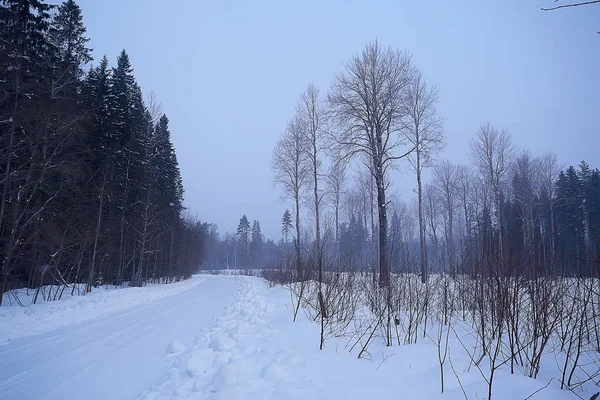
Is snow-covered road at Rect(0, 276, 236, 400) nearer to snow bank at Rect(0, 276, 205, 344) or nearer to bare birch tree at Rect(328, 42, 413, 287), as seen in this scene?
snow bank at Rect(0, 276, 205, 344)

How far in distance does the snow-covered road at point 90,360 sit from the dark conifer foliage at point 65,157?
18.8 feet

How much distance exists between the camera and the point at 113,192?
18.4 m

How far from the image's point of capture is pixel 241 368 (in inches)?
136

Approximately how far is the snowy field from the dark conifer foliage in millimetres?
6223

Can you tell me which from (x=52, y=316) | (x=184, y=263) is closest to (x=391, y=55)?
(x=52, y=316)

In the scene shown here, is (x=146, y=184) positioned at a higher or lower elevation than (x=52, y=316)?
higher

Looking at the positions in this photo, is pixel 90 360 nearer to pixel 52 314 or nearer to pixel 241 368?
pixel 241 368

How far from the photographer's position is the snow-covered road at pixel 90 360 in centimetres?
381

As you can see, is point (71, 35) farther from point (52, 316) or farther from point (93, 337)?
point (93, 337)

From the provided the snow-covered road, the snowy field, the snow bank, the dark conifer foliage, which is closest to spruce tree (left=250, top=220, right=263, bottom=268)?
the dark conifer foliage

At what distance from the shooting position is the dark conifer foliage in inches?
406

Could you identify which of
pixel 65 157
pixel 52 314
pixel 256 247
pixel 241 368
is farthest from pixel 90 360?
pixel 256 247

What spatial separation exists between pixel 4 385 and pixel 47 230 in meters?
10.2

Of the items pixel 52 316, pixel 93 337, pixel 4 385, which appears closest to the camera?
pixel 4 385
